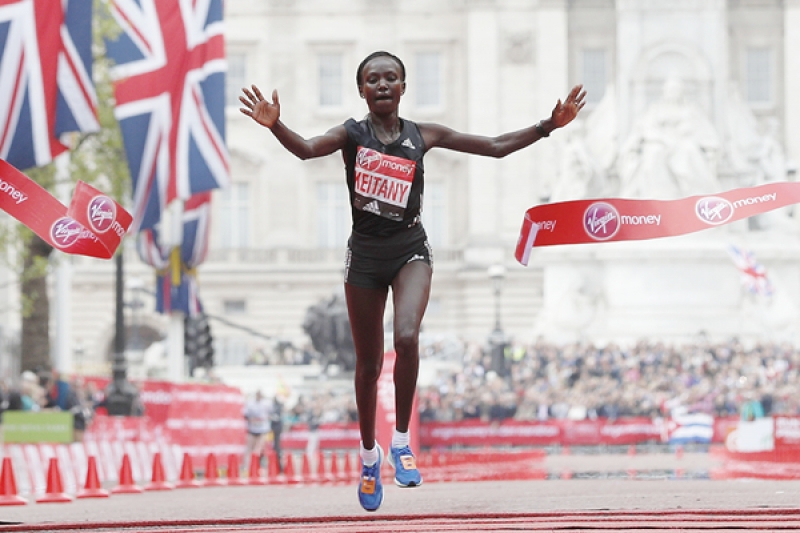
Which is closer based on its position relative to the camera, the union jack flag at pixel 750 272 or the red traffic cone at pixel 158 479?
the red traffic cone at pixel 158 479

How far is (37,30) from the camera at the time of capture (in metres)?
18.0

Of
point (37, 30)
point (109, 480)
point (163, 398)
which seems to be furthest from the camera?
point (163, 398)

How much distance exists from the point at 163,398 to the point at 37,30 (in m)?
13.1

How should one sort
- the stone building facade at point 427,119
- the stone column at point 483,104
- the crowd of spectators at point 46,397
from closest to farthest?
1. the crowd of spectators at point 46,397
2. the stone building facade at point 427,119
3. the stone column at point 483,104

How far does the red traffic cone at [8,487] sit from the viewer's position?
14.1 metres

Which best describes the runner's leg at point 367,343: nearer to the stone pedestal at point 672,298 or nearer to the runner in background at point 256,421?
the runner in background at point 256,421

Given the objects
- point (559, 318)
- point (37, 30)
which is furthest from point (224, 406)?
point (559, 318)

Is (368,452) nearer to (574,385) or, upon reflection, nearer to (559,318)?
(574,385)

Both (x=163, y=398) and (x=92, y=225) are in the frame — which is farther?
(x=163, y=398)

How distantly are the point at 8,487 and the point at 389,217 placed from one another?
656 cm

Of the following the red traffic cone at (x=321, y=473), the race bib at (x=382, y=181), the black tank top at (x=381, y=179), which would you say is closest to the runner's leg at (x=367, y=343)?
the black tank top at (x=381, y=179)

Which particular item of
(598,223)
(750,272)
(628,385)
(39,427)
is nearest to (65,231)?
(598,223)

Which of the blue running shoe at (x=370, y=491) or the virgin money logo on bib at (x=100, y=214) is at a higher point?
the virgin money logo on bib at (x=100, y=214)

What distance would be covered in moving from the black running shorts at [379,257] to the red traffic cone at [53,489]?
19.3 ft
